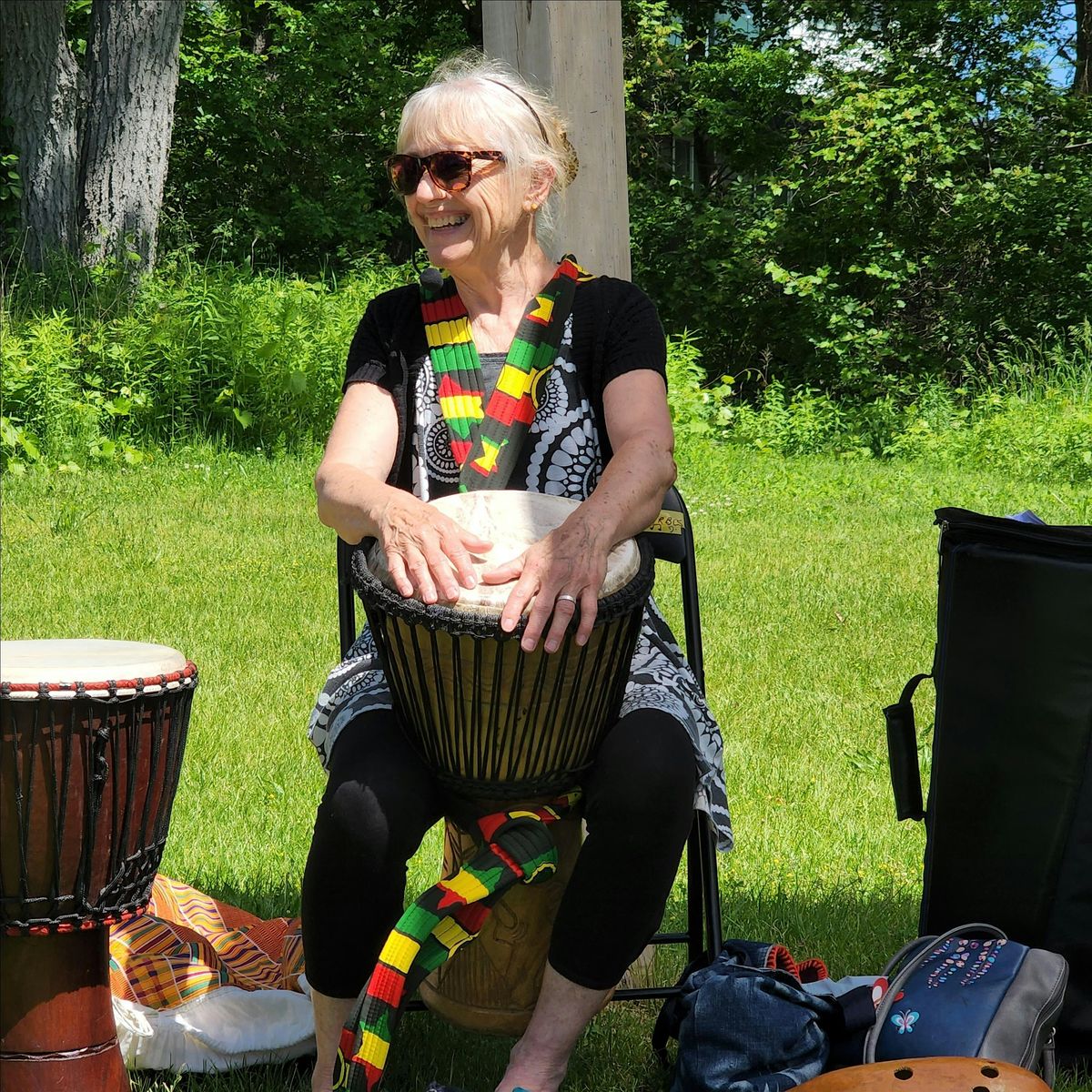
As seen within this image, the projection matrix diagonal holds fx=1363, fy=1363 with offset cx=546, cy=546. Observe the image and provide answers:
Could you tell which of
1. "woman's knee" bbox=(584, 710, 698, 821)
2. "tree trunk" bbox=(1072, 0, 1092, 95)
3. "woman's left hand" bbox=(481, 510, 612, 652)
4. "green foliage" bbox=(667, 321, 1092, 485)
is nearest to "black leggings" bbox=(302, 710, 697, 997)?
"woman's knee" bbox=(584, 710, 698, 821)

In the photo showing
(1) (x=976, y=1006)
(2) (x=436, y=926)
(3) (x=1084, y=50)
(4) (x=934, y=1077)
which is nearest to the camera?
(4) (x=934, y=1077)

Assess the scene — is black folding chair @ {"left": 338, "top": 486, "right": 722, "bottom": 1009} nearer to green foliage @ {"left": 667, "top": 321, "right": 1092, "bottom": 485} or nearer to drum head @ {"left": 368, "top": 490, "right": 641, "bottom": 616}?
drum head @ {"left": 368, "top": 490, "right": 641, "bottom": 616}

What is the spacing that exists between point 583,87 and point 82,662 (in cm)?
160

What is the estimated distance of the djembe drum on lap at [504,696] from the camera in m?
2.03

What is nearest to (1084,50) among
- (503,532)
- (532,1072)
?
(503,532)

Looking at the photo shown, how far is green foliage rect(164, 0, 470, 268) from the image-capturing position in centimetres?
1430

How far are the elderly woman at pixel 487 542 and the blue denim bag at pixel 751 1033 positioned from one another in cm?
17

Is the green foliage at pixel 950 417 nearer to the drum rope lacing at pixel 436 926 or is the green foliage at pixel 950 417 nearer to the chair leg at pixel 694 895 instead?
the chair leg at pixel 694 895

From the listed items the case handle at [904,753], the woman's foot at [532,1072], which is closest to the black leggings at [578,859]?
the woman's foot at [532,1072]

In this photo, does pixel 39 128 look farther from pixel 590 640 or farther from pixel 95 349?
pixel 590 640

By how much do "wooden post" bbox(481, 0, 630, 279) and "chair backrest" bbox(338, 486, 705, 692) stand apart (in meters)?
0.72

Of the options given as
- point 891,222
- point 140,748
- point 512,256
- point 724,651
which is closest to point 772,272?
point 891,222

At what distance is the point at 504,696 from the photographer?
2.05 meters

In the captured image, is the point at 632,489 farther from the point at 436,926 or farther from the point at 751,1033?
the point at 751,1033
